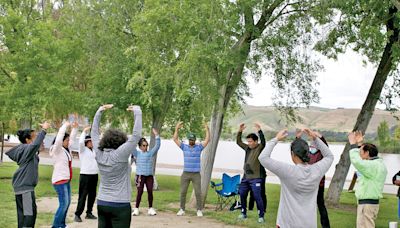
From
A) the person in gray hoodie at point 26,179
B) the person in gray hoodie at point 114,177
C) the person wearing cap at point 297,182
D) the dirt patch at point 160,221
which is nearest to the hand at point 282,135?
the person wearing cap at point 297,182

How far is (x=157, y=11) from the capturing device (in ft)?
37.2

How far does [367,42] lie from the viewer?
50.7 feet

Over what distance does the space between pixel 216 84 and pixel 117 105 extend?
20.9ft

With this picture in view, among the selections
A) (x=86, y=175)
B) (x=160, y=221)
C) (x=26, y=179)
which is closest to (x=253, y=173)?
(x=160, y=221)

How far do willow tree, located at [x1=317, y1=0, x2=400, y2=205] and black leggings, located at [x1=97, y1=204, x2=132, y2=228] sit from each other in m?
7.57

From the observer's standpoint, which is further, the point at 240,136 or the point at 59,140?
the point at 240,136

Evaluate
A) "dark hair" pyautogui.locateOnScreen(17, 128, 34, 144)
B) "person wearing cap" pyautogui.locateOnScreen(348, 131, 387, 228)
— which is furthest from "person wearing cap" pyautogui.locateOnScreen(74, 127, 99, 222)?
"person wearing cap" pyautogui.locateOnScreen(348, 131, 387, 228)

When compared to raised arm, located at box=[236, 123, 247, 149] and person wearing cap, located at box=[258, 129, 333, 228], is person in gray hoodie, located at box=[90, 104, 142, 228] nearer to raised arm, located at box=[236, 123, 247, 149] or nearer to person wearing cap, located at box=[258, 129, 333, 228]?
person wearing cap, located at box=[258, 129, 333, 228]

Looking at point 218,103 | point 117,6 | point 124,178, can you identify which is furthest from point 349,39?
point 124,178

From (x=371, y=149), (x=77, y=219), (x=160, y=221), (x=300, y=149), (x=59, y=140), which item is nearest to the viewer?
(x=300, y=149)

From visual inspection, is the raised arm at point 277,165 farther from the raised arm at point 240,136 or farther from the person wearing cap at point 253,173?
the raised arm at point 240,136

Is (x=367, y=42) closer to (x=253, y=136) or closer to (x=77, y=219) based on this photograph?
(x=253, y=136)

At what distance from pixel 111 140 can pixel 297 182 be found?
81.3 inches

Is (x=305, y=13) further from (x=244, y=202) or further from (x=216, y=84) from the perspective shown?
(x=244, y=202)
